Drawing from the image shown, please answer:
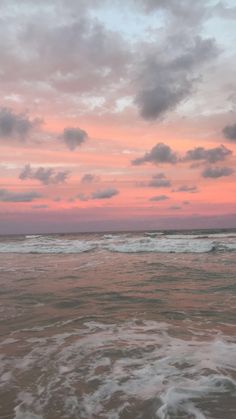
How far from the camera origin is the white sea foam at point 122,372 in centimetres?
394

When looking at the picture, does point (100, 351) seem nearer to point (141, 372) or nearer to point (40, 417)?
point (141, 372)

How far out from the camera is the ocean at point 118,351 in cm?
395

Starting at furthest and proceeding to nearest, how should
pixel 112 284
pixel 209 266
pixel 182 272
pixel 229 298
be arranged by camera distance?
pixel 209 266
pixel 182 272
pixel 112 284
pixel 229 298

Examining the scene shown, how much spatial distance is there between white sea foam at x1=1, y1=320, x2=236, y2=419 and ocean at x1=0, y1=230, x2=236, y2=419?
0.01 meters

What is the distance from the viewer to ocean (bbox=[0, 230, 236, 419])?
3.95 metres

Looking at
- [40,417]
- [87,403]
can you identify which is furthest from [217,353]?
[40,417]

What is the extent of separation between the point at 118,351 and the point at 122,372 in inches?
35.1

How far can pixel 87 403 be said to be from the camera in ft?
13.2

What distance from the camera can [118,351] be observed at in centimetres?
571

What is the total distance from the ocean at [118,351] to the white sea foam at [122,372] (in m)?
0.01

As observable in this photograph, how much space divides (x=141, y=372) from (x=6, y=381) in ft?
5.55

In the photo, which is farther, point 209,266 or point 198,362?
point 209,266

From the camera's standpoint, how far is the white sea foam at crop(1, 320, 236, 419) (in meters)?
3.94

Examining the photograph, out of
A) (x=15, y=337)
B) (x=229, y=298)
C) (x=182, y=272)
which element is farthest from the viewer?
(x=182, y=272)
